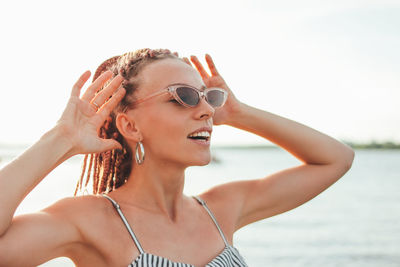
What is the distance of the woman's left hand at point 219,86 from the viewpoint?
3.17 m

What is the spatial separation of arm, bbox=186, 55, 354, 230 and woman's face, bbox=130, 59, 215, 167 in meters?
0.46

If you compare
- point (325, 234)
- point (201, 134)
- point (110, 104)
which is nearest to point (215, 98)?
point (201, 134)

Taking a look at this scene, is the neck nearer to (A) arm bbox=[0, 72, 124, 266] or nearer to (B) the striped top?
(B) the striped top

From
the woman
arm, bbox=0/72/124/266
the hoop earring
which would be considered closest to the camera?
arm, bbox=0/72/124/266

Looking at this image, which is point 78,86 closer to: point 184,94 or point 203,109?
point 184,94

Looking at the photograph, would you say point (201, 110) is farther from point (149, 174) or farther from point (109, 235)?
point (109, 235)

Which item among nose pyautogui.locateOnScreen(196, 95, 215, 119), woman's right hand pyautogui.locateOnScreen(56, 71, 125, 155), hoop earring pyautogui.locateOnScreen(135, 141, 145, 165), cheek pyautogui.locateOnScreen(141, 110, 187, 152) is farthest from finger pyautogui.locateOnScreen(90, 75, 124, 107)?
nose pyautogui.locateOnScreen(196, 95, 215, 119)

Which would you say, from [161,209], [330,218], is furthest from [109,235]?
[330,218]

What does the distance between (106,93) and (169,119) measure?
1.17 ft

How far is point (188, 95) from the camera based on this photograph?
2637mm

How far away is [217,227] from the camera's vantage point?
2836 millimetres

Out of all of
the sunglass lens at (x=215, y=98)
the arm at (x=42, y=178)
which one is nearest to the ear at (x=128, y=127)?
the arm at (x=42, y=178)

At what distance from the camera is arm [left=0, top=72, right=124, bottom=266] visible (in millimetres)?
2025

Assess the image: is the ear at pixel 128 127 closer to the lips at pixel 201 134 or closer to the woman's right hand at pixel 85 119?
the woman's right hand at pixel 85 119
